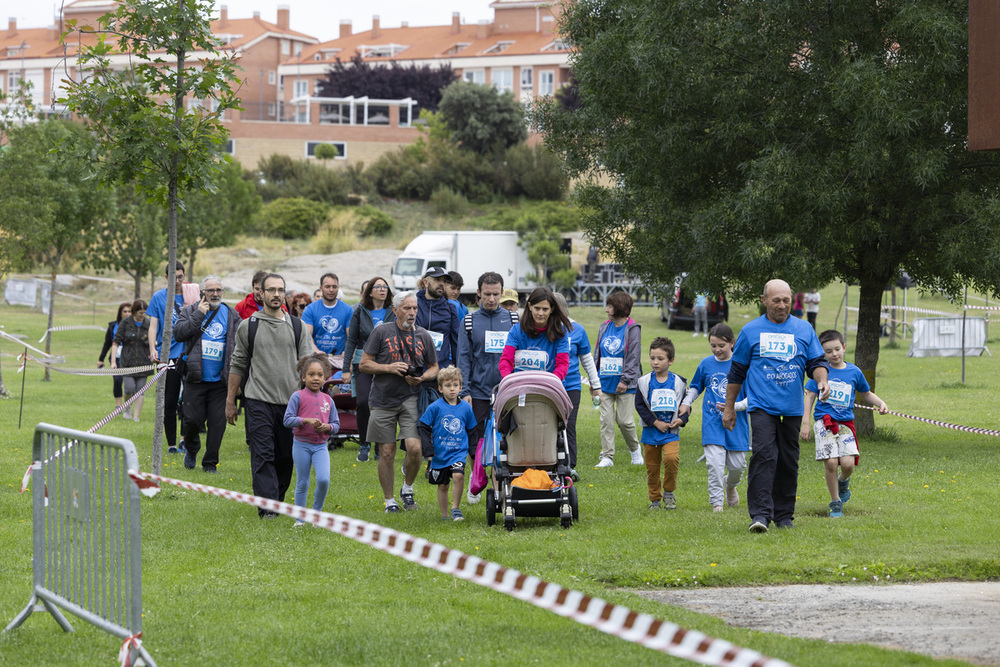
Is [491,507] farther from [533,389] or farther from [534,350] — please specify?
[534,350]

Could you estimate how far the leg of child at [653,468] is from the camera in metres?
9.80

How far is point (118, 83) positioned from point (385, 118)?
77508mm

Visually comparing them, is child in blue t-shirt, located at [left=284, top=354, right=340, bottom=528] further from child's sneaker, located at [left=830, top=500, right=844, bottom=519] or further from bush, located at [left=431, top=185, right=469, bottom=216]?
bush, located at [left=431, top=185, right=469, bottom=216]

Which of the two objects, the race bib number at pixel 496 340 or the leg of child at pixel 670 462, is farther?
the race bib number at pixel 496 340

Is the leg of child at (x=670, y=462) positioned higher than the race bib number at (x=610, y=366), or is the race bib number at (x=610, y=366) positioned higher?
the race bib number at (x=610, y=366)

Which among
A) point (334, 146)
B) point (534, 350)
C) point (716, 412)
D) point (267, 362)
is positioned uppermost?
point (334, 146)

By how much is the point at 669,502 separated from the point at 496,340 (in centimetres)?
211

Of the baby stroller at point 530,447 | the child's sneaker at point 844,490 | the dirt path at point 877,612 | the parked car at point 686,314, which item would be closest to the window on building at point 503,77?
the parked car at point 686,314

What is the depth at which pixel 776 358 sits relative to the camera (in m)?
8.81

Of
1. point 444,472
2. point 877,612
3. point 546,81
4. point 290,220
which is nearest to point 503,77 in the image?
point 546,81

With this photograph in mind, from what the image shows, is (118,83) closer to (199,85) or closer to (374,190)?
(199,85)

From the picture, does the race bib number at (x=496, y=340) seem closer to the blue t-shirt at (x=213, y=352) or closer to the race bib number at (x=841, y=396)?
the race bib number at (x=841, y=396)

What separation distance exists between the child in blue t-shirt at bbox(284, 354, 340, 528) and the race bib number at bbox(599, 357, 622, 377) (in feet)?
14.1

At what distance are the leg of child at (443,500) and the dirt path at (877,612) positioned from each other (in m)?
2.64
